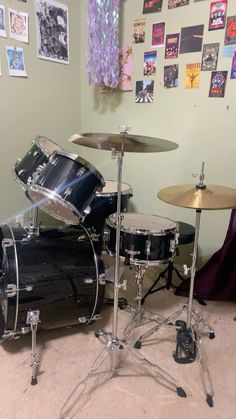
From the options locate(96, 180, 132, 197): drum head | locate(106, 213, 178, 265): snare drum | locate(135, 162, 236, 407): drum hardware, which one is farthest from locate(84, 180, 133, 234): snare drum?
locate(135, 162, 236, 407): drum hardware

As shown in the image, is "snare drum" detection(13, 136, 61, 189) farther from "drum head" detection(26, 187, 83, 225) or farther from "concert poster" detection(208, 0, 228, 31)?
"concert poster" detection(208, 0, 228, 31)

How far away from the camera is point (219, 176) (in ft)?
7.50

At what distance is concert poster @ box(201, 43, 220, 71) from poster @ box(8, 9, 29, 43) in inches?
50.3

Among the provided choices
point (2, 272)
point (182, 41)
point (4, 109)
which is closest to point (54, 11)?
point (4, 109)

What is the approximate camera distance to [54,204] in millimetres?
1600

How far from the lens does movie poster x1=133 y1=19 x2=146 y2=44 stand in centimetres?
241

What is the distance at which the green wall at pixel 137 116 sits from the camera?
7.32 ft

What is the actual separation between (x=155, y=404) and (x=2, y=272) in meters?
0.98

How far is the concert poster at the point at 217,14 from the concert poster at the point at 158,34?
35 centimetres

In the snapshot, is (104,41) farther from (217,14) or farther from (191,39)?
(217,14)

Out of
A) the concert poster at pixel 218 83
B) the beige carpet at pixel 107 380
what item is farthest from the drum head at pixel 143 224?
the concert poster at pixel 218 83

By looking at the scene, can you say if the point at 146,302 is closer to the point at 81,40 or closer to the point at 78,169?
the point at 78,169

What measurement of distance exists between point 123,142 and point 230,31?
1.28 meters

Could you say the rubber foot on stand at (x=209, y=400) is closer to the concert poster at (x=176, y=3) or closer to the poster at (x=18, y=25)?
the concert poster at (x=176, y=3)
